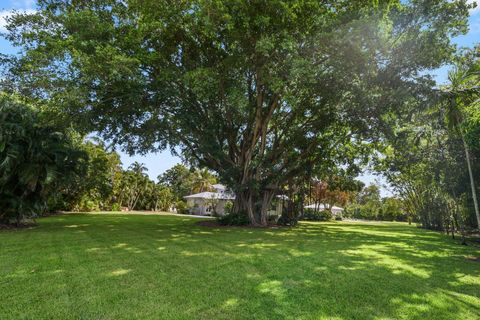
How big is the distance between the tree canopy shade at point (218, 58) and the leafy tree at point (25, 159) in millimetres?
1392

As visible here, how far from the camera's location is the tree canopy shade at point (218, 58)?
33.2ft

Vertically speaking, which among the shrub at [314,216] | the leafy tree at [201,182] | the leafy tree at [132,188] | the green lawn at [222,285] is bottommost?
the green lawn at [222,285]

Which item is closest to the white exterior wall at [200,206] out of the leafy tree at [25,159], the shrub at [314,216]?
the shrub at [314,216]

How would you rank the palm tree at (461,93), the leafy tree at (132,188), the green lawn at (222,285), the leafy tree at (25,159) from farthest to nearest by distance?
the leafy tree at (132,188), the leafy tree at (25,159), the palm tree at (461,93), the green lawn at (222,285)

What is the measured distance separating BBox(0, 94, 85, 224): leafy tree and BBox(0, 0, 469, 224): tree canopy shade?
1.39 m

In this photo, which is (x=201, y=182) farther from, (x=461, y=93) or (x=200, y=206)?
(x=461, y=93)

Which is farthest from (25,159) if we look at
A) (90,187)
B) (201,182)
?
(201,182)

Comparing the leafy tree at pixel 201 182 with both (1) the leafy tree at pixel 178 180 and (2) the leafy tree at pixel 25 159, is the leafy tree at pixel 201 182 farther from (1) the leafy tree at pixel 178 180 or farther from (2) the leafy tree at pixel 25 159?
(2) the leafy tree at pixel 25 159

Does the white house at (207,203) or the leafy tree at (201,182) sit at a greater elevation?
the leafy tree at (201,182)

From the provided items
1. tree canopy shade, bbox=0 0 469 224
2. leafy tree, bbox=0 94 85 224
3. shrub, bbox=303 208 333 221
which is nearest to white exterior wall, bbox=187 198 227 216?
shrub, bbox=303 208 333 221

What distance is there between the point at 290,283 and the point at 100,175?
24.6m

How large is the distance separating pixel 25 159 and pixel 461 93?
16.2m

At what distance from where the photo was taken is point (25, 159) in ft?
37.9

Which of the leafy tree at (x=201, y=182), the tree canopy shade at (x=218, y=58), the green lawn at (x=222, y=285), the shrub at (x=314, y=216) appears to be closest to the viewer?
the green lawn at (x=222, y=285)
